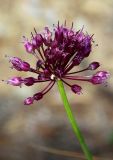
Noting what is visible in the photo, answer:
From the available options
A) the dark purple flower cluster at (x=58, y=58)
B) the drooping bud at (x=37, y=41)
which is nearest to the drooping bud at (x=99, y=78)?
the dark purple flower cluster at (x=58, y=58)

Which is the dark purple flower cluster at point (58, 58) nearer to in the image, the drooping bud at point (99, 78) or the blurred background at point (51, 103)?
the drooping bud at point (99, 78)

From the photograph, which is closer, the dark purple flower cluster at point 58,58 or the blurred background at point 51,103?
the dark purple flower cluster at point 58,58

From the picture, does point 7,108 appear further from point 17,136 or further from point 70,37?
point 70,37

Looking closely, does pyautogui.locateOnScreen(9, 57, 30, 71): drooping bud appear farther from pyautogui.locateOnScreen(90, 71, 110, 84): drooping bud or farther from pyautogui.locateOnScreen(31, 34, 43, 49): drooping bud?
pyautogui.locateOnScreen(90, 71, 110, 84): drooping bud

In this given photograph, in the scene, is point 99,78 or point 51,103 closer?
point 99,78

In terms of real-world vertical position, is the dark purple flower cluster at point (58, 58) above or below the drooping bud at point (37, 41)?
below

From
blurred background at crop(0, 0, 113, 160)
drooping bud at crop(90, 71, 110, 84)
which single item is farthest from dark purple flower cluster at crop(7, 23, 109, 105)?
blurred background at crop(0, 0, 113, 160)

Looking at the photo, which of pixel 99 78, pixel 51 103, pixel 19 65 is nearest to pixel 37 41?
pixel 19 65

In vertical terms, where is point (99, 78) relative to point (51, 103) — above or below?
above

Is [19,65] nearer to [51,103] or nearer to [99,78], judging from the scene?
[99,78]
